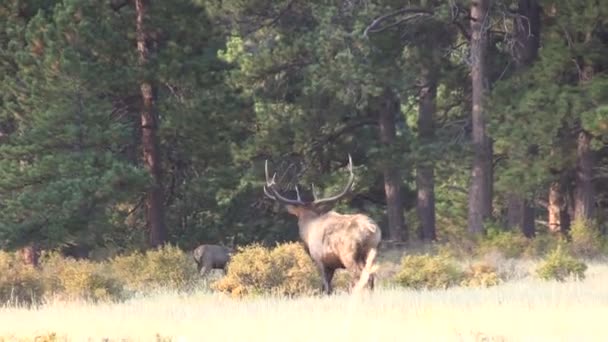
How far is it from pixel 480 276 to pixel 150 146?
10.8 meters

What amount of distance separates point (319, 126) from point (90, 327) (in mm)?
18919

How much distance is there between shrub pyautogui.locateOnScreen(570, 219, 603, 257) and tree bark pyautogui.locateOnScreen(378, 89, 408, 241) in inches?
243

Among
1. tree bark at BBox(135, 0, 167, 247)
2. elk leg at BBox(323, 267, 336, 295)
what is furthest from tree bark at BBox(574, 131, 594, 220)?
elk leg at BBox(323, 267, 336, 295)

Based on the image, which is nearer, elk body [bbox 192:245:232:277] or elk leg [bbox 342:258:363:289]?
elk leg [bbox 342:258:363:289]

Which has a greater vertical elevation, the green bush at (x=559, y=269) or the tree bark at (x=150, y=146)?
the tree bark at (x=150, y=146)

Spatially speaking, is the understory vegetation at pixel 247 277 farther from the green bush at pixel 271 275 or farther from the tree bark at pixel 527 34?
the tree bark at pixel 527 34

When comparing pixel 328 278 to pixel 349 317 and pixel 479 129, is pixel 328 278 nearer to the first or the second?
pixel 349 317

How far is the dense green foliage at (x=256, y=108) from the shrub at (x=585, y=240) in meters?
0.05

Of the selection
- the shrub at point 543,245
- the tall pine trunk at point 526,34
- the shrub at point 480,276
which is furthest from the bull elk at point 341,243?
the tall pine trunk at point 526,34

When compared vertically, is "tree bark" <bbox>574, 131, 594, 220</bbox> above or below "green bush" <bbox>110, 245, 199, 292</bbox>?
above

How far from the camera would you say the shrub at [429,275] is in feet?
55.5

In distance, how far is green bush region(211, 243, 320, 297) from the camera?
52.9ft

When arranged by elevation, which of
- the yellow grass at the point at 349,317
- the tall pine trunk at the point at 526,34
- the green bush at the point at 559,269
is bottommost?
the yellow grass at the point at 349,317

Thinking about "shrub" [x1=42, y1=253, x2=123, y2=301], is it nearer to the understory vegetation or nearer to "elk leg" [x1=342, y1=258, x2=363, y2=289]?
the understory vegetation
